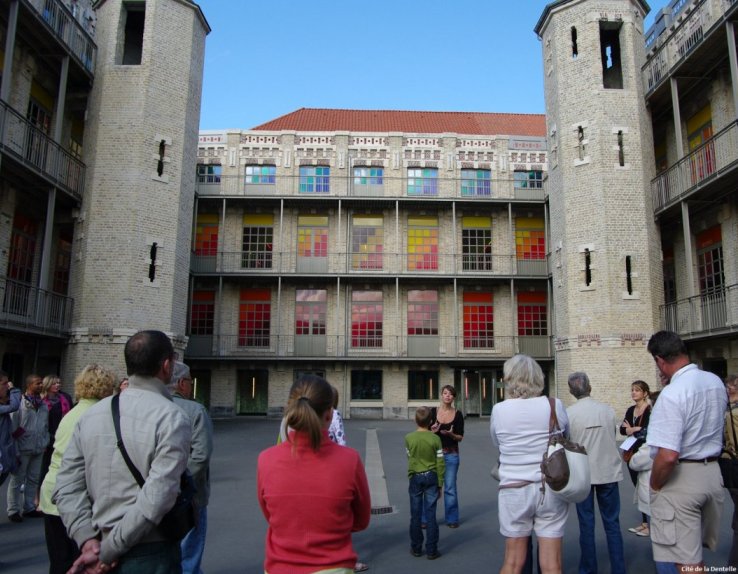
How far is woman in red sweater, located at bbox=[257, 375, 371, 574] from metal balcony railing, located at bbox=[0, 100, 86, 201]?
14101 millimetres

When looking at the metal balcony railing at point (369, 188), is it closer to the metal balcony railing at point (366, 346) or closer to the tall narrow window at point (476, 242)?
the tall narrow window at point (476, 242)

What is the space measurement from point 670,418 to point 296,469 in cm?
230

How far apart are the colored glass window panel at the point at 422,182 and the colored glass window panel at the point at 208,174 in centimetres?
905

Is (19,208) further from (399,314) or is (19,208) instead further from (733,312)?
(733,312)

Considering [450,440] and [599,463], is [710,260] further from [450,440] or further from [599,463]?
[599,463]

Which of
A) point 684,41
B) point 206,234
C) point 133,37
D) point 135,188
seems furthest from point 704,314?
point 133,37

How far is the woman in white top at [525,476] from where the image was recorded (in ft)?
11.7

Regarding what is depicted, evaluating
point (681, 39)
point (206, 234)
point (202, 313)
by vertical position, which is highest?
point (681, 39)

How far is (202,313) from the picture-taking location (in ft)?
84.5

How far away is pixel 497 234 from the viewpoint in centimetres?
2630

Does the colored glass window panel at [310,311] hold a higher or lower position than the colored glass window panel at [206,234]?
lower

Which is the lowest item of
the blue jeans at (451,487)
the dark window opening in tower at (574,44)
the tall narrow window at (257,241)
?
the blue jeans at (451,487)

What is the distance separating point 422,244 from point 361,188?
392 cm

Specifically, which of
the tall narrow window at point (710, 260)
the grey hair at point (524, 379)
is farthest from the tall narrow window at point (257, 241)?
the grey hair at point (524, 379)
